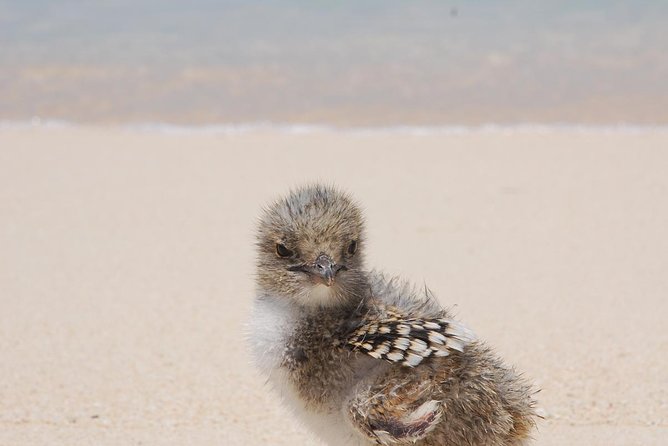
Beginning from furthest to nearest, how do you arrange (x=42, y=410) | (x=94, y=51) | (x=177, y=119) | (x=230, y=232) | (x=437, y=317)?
(x=94, y=51)
(x=177, y=119)
(x=230, y=232)
(x=42, y=410)
(x=437, y=317)

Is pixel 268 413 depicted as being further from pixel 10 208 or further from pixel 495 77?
pixel 495 77

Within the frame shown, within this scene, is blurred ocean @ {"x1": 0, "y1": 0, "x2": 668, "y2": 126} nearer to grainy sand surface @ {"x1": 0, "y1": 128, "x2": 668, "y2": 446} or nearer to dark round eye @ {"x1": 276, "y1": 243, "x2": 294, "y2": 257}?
grainy sand surface @ {"x1": 0, "y1": 128, "x2": 668, "y2": 446}

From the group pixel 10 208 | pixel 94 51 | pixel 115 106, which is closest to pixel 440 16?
pixel 94 51

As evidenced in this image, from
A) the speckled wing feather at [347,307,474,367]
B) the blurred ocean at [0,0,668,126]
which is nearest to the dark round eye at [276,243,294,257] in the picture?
the speckled wing feather at [347,307,474,367]

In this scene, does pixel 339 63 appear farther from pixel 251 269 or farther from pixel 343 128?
pixel 251 269

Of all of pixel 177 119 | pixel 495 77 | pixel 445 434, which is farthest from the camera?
pixel 495 77

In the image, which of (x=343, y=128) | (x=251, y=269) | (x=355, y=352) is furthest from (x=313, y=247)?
(x=343, y=128)
